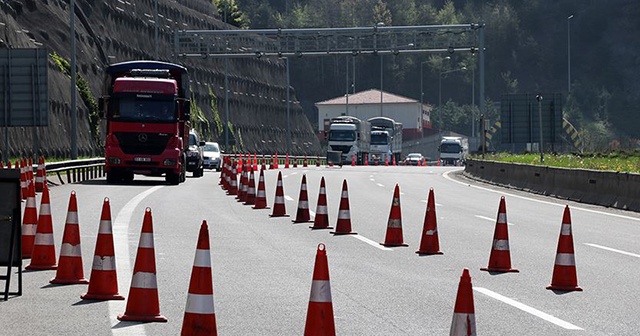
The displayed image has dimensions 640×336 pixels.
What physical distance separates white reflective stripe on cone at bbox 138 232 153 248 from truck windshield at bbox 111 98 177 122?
Result: 98.5 ft

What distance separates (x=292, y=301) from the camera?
12.0 meters

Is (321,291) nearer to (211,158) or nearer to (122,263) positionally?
(122,263)

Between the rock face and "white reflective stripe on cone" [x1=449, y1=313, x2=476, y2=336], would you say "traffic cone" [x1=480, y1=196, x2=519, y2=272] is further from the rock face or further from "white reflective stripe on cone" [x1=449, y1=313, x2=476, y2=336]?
the rock face

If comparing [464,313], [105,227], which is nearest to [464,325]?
[464,313]

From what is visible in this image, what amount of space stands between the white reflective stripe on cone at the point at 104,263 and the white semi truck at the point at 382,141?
282 feet

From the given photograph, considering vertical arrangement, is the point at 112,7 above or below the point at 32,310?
above

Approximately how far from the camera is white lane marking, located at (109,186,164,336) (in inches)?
395

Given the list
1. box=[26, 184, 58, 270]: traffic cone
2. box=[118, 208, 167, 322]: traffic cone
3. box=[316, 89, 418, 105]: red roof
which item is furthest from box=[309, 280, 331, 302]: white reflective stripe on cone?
box=[316, 89, 418, 105]: red roof

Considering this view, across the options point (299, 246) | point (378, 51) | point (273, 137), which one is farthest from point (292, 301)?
point (273, 137)

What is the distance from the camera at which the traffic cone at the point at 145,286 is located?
33.5 ft

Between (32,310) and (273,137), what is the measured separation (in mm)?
96951

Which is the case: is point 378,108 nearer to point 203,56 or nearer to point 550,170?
point 203,56

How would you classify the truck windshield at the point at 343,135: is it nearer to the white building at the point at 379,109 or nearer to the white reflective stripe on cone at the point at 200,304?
the white building at the point at 379,109

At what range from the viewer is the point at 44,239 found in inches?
568
